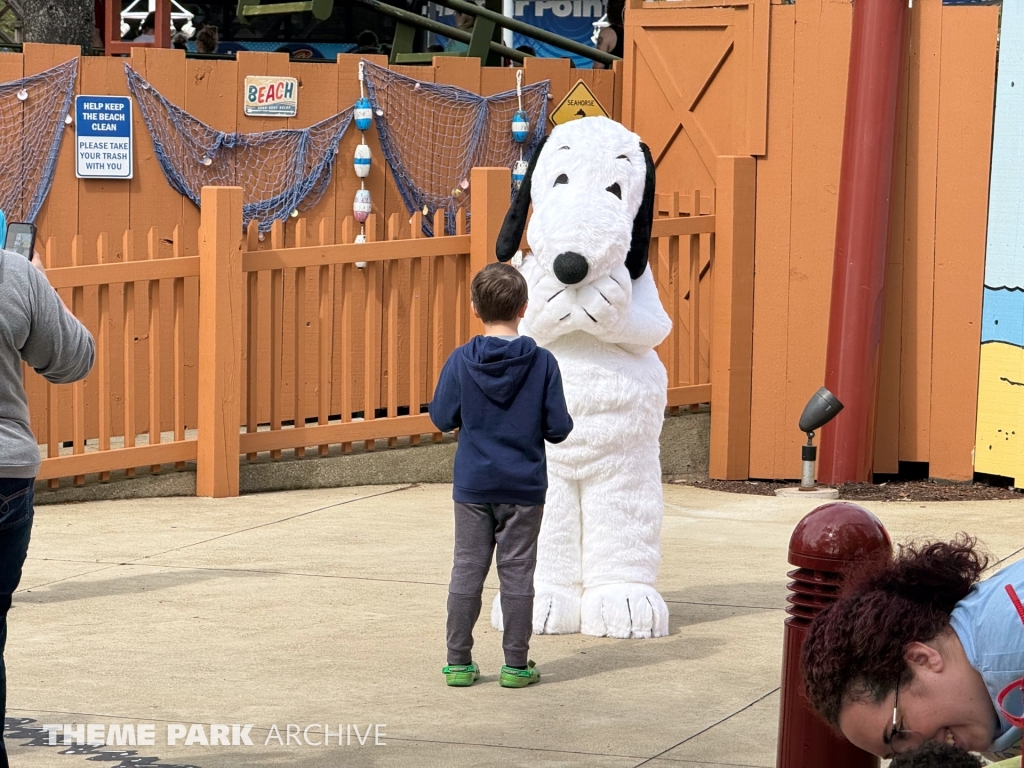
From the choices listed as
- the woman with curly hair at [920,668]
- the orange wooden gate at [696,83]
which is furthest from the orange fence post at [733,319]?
the woman with curly hair at [920,668]

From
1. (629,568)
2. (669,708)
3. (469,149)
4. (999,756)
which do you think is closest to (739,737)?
(669,708)

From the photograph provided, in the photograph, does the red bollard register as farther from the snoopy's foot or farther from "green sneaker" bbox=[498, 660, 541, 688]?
the snoopy's foot

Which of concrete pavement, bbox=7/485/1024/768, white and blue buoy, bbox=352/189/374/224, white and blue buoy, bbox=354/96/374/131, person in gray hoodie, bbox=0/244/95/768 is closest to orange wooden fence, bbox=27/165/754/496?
concrete pavement, bbox=7/485/1024/768

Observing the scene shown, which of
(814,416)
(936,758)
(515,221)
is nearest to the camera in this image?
(936,758)

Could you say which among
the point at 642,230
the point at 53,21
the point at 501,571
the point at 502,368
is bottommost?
the point at 501,571

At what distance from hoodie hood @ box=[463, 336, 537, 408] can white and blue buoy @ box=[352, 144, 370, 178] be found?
16.0ft

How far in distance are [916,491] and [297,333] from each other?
3643mm

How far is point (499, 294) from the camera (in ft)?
16.4

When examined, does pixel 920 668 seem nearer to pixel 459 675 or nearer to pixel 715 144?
pixel 459 675

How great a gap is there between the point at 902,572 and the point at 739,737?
175 cm

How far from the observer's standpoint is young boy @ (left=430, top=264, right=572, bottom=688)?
194 inches

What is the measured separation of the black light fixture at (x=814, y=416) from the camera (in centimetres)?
856

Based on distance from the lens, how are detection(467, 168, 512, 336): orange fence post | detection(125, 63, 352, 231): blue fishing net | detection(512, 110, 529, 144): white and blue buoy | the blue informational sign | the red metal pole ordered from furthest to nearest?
1. the blue informational sign
2. detection(512, 110, 529, 144): white and blue buoy
3. detection(125, 63, 352, 231): blue fishing net
4. detection(467, 168, 512, 336): orange fence post
5. the red metal pole

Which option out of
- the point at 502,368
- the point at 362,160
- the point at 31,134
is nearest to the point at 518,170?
the point at 362,160
